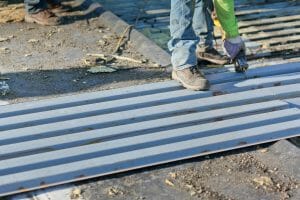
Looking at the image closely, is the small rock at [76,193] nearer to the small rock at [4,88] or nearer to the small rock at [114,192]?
the small rock at [114,192]

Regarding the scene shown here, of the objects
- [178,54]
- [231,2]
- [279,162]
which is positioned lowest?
[279,162]

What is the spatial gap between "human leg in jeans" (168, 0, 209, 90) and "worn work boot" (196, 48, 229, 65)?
22.5 inches

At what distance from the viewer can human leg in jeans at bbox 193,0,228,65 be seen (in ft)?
16.6

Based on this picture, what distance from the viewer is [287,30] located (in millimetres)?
6496

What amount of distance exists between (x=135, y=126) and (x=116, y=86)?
0.84m

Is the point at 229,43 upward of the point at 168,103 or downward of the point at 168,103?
upward

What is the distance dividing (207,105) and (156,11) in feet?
9.42

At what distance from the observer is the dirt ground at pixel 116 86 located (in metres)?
3.63

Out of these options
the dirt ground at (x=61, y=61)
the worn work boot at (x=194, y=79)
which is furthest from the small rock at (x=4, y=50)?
the worn work boot at (x=194, y=79)

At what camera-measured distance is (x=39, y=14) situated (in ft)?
21.7

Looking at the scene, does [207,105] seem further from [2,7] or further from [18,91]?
[2,7]

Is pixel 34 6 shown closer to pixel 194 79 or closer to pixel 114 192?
pixel 194 79

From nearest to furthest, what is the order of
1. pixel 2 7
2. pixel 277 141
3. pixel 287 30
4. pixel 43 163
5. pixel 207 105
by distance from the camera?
pixel 43 163
pixel 277 141
pixel 207 105
pixel 287 30
pixel 2 7

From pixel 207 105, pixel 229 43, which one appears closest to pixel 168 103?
pixel 207 105
